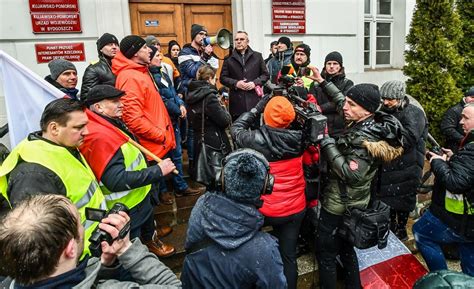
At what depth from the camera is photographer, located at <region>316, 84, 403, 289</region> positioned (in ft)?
8.51

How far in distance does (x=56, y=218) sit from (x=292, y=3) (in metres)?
6.71

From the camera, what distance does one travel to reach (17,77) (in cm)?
266

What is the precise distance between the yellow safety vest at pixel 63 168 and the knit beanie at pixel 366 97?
1.93m

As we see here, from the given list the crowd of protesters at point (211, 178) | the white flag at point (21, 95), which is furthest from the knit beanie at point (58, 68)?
the white flag at point (21, 95)

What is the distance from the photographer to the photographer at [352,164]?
259 cm

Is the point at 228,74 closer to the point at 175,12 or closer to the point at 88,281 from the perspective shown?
the point at 175,12

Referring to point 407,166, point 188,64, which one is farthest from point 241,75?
point 407,166

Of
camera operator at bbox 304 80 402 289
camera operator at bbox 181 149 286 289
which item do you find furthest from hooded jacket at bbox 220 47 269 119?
camera operator at bbox 181 149 286 289

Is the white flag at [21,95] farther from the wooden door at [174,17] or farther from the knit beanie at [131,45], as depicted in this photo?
the wooden door at [174,17]

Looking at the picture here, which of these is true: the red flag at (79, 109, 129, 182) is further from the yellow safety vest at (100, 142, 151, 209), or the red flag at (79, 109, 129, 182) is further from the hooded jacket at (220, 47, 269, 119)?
the hooded jacket at (220, 47, 269, 119)

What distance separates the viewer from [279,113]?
2.79m

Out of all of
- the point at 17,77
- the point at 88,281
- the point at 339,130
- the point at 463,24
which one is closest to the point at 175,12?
the point at 339,130

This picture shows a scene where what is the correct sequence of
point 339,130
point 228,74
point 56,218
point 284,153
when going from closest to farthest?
point 56,218 < point 284,153 < point 339,130 < point 228,74

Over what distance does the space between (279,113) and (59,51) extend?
417 cm
